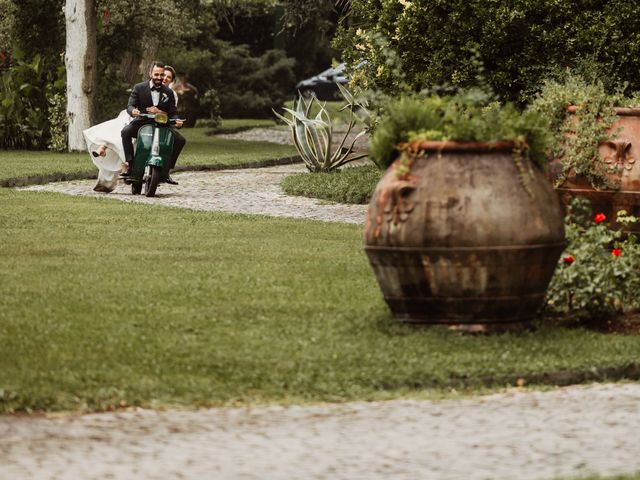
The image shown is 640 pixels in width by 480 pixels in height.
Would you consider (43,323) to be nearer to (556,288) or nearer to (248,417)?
(248,417)

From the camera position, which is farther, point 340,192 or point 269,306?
point 340,192

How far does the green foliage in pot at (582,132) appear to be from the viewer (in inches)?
424

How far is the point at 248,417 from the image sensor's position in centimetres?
628

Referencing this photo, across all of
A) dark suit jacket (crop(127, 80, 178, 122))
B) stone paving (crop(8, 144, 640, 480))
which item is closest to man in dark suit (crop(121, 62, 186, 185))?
dark suit jacket (crop(127, 80, 178, 122))

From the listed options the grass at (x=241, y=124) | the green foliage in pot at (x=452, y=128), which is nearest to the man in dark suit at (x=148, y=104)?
the green foliage in pot at (x=452, y=128)

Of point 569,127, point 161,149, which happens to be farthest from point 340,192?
point 569,127

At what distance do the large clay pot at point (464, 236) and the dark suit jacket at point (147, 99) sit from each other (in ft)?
33.9

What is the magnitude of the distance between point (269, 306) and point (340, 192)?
8.99 meters

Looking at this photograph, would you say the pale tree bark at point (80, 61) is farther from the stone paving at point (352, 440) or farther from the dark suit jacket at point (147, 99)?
the stone paving at point (352, 440)

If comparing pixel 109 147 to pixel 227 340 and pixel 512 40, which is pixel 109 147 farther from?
pixel 227 340

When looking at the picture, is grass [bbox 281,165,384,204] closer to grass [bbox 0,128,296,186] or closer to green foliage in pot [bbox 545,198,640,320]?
grass [bbox 0,128,296,186]

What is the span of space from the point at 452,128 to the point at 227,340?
1.64 m

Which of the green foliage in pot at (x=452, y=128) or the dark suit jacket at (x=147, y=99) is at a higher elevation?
the green foliage in pot at (x=452, y=128)

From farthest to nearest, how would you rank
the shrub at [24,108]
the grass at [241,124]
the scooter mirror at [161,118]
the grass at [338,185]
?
the grass at [241,124] → the shrub at [24,108] → the scooter mirror at [161,118] → the grass at [338,185]
